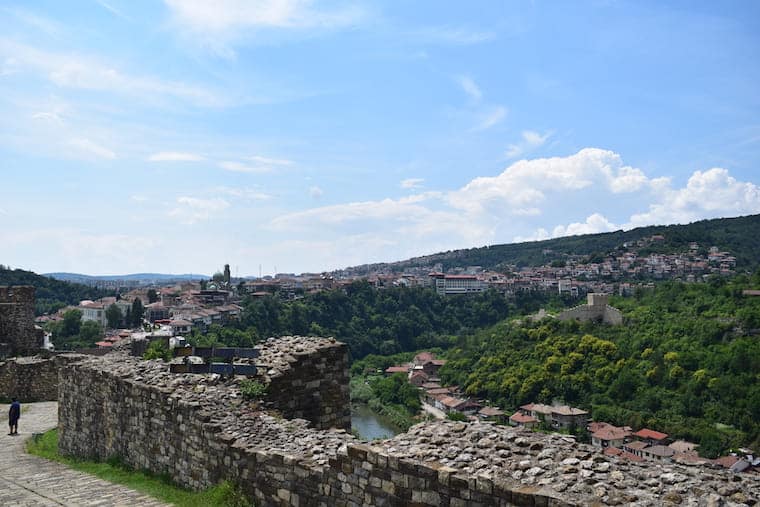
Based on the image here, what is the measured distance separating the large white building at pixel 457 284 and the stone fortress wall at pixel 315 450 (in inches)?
4525

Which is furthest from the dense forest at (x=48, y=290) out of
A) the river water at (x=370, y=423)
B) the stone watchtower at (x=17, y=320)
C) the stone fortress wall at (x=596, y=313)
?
the stone fortress wall at (x=596, y=313)

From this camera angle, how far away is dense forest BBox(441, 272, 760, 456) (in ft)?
142

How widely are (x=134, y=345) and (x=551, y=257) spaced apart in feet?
556

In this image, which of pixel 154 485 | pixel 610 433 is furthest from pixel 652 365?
pixel 154 485

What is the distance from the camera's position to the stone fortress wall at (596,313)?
69.9m

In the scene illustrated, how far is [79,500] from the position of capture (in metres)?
7.06

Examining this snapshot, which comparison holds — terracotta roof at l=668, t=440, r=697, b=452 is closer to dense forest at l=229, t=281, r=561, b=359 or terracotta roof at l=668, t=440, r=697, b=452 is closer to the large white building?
dense forest at l=229, t=281, r=561, b=359

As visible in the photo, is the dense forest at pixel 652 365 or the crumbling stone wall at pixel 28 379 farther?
the dense forest at pixel 652 365

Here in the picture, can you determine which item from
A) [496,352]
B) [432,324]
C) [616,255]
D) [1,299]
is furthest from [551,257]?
[1,299]

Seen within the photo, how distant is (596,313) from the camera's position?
7088cm

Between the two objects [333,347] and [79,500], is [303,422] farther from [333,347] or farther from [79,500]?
[79,500]

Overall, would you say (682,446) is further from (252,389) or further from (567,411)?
(252,389)

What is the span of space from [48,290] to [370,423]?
62.5m

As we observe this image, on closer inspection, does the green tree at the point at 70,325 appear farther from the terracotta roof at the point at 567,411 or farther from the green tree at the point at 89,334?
the terracotta roof at the point at 567,411
